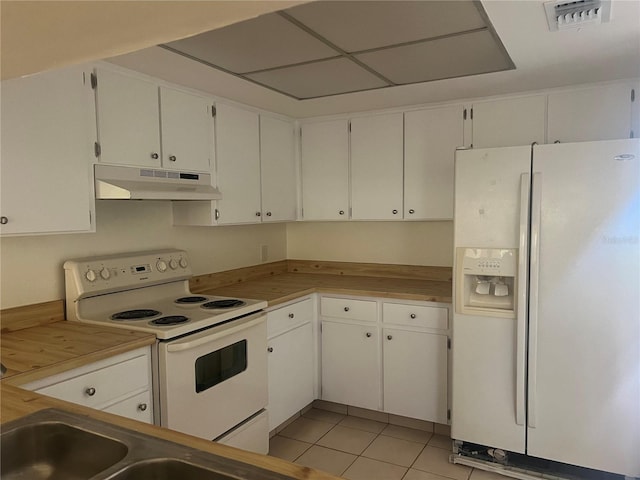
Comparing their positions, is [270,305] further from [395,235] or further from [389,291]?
[395,235]

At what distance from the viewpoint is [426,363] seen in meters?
3.04

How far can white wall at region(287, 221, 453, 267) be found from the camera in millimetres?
3527

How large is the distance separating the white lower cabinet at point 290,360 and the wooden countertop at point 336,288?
0.10 meters

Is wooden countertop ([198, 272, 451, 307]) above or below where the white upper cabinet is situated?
below

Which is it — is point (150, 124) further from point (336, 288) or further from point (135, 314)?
point (336, 288)

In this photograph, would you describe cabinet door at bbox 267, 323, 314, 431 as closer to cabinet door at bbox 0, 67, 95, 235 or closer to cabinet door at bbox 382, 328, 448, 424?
cabinet door at bbox 382, 328, 448, 424

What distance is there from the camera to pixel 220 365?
2.40m

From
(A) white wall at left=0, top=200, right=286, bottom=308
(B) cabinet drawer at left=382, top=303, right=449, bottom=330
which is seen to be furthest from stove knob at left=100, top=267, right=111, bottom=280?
(B) cabinet drawer at left=382, top=303, right=449, bottom=330

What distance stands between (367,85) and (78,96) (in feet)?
4.88

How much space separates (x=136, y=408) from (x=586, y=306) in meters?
2.15

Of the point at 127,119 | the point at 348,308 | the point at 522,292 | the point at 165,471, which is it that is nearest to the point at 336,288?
the point at 348,308

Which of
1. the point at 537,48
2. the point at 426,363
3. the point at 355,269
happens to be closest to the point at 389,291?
the point at 426,363

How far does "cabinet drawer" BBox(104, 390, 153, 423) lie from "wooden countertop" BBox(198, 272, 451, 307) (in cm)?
97

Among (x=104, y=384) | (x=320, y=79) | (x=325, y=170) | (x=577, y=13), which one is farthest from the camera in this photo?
(x=325, y=170)
